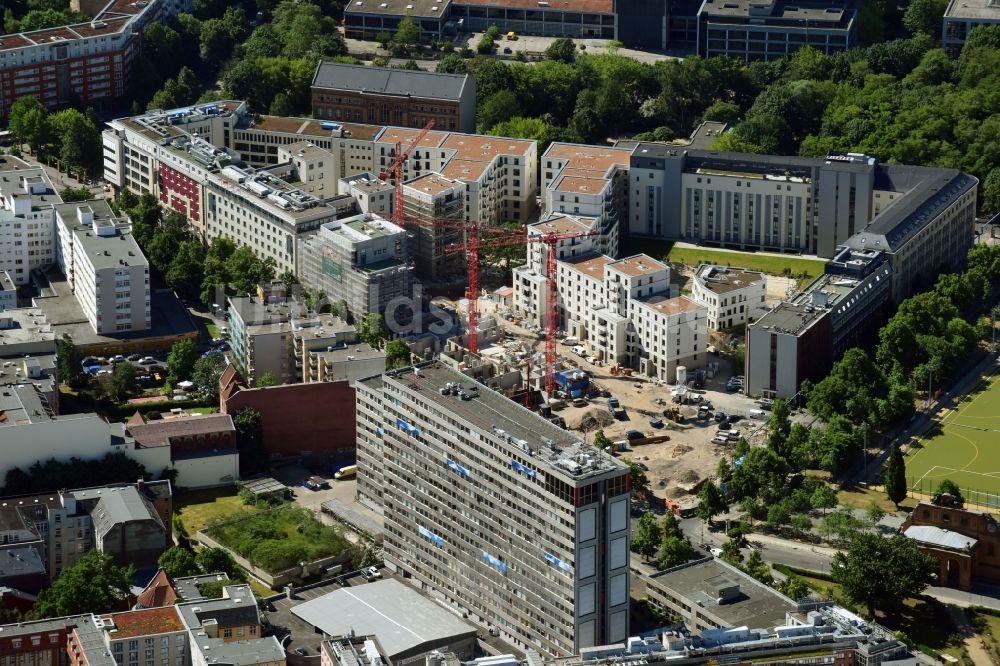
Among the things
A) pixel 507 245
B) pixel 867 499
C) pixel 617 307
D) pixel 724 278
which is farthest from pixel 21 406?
pixel 867 499

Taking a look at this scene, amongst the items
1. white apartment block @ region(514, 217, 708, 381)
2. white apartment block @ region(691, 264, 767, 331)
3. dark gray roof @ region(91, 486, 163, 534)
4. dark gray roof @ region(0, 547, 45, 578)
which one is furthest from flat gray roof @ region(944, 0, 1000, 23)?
dark gray roof @ region(0, 547, 45, 578)

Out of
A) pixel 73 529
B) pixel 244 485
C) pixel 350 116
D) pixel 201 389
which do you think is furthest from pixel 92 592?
pixel 350 116

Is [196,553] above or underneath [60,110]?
underneath

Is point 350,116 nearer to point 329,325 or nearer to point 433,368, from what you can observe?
point 329,325

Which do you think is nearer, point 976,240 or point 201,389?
point 201,389

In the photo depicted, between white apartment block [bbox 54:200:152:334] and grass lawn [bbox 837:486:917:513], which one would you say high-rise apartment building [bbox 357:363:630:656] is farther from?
white apartment block [bbox 54:200:152:334]

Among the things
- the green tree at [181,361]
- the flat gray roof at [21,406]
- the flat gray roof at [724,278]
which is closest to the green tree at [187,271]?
the green tree at [181,361]
